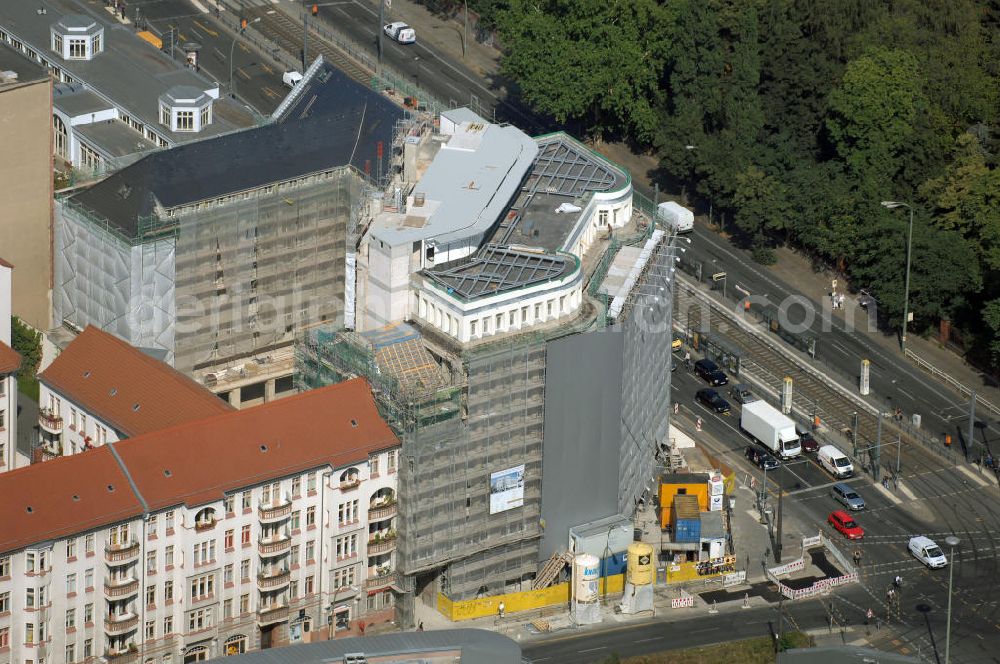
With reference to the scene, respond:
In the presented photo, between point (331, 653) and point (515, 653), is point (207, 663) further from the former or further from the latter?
point (515, 653)

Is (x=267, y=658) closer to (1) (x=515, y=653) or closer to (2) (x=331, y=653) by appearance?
(2) (x=331, y=653)

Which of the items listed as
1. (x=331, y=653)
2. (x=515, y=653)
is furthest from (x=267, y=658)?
(x=515, y=653)

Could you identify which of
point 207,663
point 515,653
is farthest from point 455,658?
point 207,663
